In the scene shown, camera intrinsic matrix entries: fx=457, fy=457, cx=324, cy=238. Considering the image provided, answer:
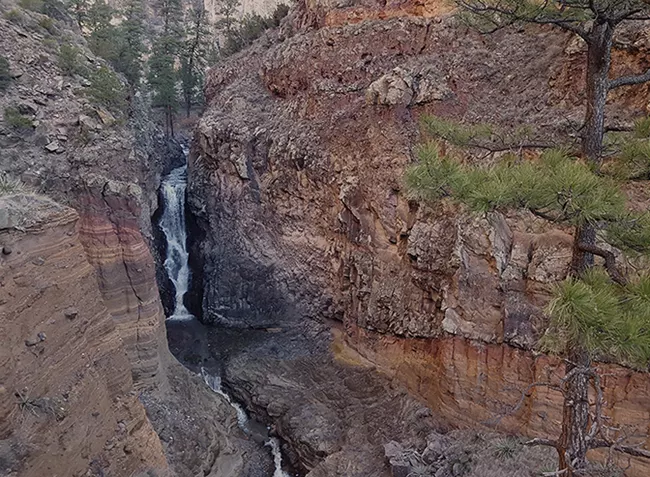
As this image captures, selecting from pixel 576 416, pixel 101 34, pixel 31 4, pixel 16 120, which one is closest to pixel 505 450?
pixel 576 416

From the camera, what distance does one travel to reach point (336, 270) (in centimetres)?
1558

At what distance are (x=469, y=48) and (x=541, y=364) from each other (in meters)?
9.34

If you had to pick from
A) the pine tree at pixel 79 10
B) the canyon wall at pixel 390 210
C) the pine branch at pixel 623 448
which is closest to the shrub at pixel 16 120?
the canyon wall at pixel 390 210

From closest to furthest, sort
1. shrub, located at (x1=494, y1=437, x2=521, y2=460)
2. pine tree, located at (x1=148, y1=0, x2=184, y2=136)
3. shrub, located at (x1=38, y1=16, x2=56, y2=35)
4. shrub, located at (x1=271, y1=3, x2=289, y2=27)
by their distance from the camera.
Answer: shrub, located at (x1=494, y1=437, x2=521, y2=460) → shrub, located at (x1=38, y1=16, x2=56, y2=35) → shrub, located at (x1=271, y1=3, x2=289, y2=27) → pine tree, located at (x1=148, y1=0, x2=184, y2=136)

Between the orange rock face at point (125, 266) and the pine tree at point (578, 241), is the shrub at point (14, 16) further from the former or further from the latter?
the pine tree at point (578, 241)

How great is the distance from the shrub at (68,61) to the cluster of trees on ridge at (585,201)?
14.3 m

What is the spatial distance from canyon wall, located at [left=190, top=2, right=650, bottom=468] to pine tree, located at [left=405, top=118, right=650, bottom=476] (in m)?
2.62

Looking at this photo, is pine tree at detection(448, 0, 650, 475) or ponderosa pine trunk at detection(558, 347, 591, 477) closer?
pine tree at detection(448, 0, 650, 475)

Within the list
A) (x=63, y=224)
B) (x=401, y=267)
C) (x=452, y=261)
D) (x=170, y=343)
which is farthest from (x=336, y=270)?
(x=63, y=224)

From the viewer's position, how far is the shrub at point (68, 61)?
1471cm

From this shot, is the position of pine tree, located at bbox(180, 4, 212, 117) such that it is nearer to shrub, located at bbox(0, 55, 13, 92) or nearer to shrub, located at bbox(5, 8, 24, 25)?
shrub, located at bbox(5, 8, 24, 25)

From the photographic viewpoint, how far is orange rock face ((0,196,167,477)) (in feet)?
20.5

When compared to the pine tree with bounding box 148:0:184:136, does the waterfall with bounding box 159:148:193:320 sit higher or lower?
lower

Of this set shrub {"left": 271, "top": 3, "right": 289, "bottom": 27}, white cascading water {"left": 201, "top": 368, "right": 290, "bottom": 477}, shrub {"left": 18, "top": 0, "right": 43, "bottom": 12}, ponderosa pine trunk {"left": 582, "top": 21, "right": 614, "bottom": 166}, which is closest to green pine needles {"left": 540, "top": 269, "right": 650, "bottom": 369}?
ponderosa pine trunk {"left": 582, "top": 21, "right": 614, "bottom": 166}
